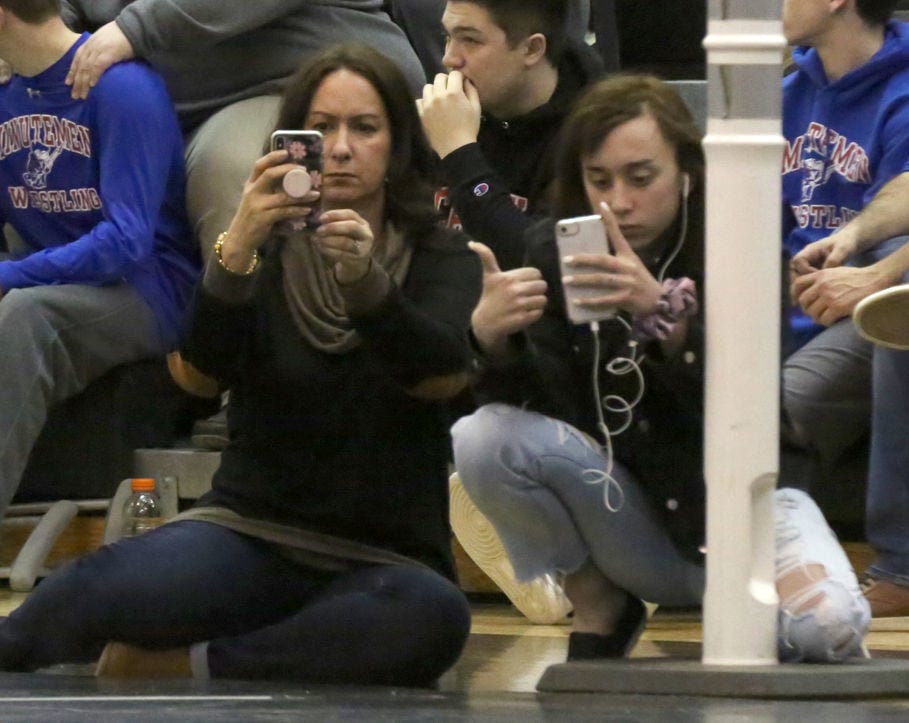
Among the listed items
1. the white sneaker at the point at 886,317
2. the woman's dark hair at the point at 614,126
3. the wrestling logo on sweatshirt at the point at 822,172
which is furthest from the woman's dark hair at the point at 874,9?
the white sneaker at the point at 886,317

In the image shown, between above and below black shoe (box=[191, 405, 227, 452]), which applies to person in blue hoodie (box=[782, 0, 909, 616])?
above

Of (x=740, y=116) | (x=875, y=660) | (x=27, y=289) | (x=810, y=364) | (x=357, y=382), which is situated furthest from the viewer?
(x=27, y=289)

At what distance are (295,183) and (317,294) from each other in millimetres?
197

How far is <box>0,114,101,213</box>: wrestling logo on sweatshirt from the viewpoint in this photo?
140 inches

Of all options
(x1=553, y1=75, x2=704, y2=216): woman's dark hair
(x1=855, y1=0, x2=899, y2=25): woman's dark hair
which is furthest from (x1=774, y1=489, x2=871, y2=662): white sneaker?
(x1=855, y1=0, x2=899, y2=25): woman's dark hair

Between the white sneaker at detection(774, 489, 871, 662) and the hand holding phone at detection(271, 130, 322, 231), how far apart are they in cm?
66

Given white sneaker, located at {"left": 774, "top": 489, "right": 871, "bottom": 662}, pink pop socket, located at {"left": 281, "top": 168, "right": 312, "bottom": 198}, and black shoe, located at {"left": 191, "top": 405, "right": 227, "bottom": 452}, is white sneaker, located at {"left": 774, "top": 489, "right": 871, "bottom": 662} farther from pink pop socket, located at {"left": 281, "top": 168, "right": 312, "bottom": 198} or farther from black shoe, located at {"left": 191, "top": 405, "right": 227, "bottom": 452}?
black shoe, located at {"left": 191, "top": 405, "right": 227, "bottom": 452}

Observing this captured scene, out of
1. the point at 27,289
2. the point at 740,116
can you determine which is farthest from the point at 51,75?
the point at 740,116

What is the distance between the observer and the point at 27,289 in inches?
134

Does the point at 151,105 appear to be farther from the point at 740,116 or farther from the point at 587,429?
the point at 740,116

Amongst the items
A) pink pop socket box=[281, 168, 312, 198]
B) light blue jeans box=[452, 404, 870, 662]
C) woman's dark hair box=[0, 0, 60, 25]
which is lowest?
light blue jeans box=[452, 404, 870, 662]

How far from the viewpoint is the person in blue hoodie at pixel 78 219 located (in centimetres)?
340

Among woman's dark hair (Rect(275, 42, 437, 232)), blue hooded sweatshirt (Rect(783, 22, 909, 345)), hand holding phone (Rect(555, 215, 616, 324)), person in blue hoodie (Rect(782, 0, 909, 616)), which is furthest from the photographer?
blue hooded sweatshirt (Rect(783, 22, 909, 345))

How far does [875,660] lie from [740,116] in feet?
2.23
